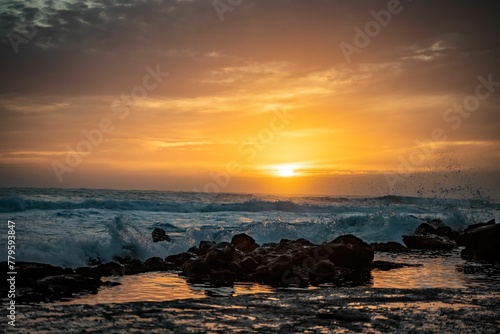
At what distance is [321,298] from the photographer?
12.6 meters

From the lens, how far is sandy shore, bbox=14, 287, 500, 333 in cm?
904

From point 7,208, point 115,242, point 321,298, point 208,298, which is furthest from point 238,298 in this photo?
point 7,208

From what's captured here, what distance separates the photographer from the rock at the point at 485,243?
22609 mm

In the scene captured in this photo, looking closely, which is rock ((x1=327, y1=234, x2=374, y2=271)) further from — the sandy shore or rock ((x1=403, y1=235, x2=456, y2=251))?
rock ((x1=403, y1=235, x2=456, y2=251))

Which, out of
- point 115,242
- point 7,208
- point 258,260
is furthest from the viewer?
point 7,208

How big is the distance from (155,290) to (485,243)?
1703 cm

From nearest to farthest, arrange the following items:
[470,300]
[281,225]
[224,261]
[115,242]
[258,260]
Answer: [470,300], [224,261], [258,260], [115,242], [281,225]

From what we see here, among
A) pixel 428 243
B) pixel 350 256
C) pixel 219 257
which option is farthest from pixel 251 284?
pixel 428 243

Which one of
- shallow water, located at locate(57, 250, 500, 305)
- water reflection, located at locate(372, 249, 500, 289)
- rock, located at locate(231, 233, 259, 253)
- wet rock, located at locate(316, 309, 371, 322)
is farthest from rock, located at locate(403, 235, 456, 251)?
wet rock, located at locate(316, 309, 371, 322)

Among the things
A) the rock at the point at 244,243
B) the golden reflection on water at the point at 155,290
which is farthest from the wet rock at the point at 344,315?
the rock at the point at 244,243

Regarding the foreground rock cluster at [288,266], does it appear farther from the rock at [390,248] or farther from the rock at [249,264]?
the rock at [390,248]

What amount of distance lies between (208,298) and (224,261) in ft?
18.0

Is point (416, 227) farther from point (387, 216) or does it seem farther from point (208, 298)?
point (208, 298)

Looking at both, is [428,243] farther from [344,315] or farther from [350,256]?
[344,315]
